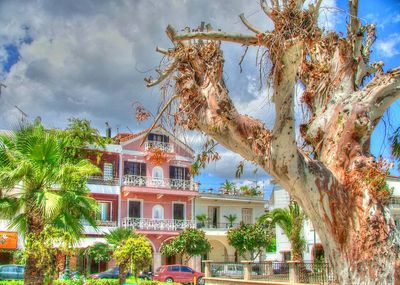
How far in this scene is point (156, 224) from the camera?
42.6 m

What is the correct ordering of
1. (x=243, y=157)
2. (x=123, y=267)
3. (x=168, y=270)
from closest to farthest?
(x=243, y=157) → (x=123, y=267) → (x=168, y=270)

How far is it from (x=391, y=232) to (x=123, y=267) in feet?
57.6

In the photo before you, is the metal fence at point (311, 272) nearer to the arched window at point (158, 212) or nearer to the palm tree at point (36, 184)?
the palm tree at point (36, 184)

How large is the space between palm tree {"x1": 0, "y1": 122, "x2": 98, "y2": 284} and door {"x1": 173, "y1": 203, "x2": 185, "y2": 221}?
2652 cm

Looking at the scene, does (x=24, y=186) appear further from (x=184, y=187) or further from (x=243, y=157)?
(x=184, y=187)

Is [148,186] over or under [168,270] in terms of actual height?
over

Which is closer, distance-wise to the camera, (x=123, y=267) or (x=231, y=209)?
(x=123, y=267)

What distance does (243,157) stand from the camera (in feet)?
24.3

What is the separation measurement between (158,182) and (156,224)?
11.0 feet

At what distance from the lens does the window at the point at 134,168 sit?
42.7m

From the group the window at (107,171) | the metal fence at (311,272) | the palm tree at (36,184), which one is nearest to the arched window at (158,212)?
the window at (107,171)

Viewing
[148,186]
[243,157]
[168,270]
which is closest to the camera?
[243,157]

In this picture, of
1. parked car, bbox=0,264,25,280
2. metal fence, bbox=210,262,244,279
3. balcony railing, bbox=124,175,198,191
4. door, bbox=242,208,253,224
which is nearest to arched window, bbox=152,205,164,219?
balcony railing, bbox=124,175,198,191

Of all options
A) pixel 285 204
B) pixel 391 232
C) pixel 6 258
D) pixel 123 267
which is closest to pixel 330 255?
pixel 391 232
